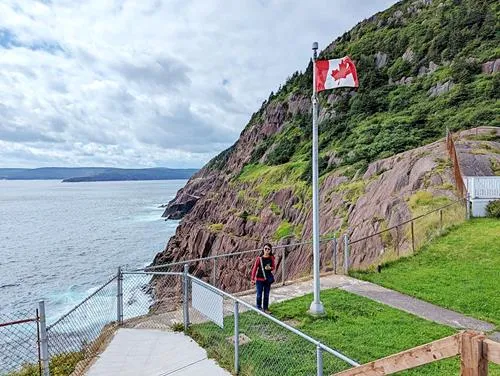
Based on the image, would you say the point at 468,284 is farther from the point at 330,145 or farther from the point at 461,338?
the point at 330,145

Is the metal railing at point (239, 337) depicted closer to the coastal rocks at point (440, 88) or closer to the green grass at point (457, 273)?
the green grass at point (457, 273)

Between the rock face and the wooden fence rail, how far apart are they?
13325mm

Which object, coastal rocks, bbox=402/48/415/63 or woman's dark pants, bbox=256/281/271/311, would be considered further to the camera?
coastal rocks, bbox=402/48/415/63

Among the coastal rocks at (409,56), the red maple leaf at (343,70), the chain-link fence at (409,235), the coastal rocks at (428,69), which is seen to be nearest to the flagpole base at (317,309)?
the red maple leaf at (343,70)

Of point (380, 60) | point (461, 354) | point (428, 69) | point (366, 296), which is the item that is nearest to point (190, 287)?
point (366, 296)

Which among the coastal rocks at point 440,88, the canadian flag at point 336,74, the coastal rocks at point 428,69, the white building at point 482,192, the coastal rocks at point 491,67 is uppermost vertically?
the coastal rocks at point 428,69

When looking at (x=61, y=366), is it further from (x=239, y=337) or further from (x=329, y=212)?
(x=329, y=212)

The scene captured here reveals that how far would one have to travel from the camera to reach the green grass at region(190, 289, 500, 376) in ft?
25.3

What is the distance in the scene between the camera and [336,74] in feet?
31.3

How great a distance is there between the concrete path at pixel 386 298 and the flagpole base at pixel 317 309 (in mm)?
1678

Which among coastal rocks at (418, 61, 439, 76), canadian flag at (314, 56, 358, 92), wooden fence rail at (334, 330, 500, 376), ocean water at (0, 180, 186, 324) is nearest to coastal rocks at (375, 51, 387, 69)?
coastal rocks at (418, 61, 439, 76)

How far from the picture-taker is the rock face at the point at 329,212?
2072 centimetres

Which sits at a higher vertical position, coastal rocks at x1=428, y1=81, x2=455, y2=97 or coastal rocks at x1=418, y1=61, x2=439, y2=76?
coastal rocks at x1=418, y1=61, x2=439, y2=76

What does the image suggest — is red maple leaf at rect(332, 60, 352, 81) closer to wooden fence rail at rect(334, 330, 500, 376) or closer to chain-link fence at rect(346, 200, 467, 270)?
wooden fence rail at rect(334, 330, 500, 376)
